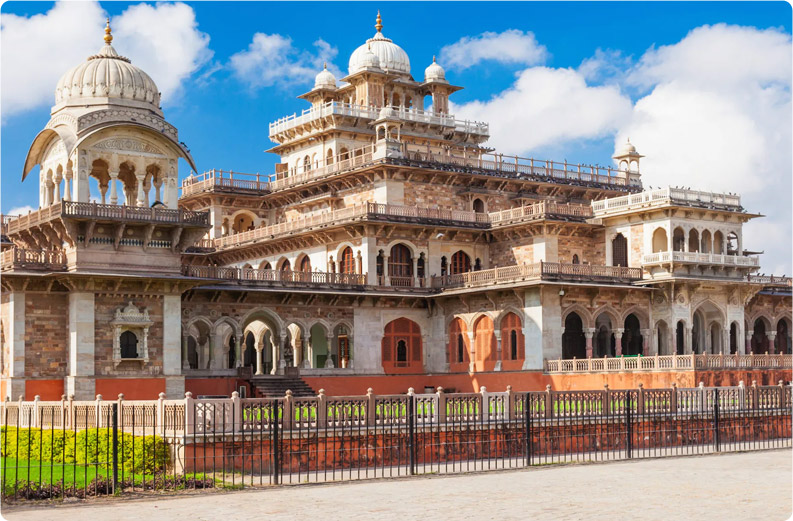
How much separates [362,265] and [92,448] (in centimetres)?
2326

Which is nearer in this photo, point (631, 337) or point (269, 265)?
point (631, 337)

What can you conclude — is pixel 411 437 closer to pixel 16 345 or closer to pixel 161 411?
pixel 161 411

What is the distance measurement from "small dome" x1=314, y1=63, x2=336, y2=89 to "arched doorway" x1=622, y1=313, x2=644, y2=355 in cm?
2053

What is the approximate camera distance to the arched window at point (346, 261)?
46469mm

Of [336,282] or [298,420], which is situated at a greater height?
[336,282]

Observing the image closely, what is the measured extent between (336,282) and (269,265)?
8231mm

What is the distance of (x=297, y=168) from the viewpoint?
56438 millimetres

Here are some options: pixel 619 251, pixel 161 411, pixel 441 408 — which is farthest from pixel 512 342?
pixel 161 411

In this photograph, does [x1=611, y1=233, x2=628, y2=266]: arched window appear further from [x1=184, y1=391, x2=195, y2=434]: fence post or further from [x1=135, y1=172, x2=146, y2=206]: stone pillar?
[x1=184, y1=391, x2=195, y2=434]: fence post

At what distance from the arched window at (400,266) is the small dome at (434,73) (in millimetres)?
14198

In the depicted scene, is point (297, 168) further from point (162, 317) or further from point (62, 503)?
point (62, 503)

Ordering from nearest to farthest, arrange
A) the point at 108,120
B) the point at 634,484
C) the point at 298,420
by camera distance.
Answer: the point at 634,484, the point at 298,420, the point at 108,120

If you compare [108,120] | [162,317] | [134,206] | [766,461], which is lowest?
[766,461]

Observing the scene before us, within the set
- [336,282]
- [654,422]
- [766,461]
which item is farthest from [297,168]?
[766,461]
